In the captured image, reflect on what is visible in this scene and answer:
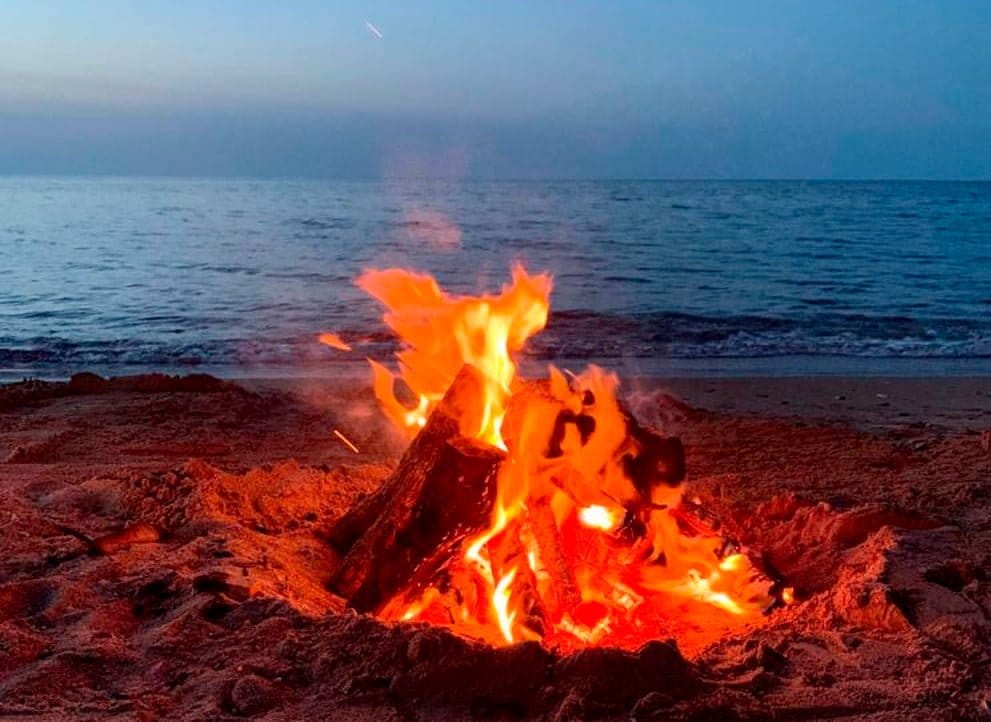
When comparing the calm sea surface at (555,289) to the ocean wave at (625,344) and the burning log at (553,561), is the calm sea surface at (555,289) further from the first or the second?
the burning log at (553,561)

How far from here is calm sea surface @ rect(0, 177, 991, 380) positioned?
12.7 metres

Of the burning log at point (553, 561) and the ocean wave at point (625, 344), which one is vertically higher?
the burning log at point (553, 561)

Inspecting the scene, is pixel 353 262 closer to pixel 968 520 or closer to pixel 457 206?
pixel 968 520

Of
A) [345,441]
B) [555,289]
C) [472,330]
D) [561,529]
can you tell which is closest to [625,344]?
[555,289]

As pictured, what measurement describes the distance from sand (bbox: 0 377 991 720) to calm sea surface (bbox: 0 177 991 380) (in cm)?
505

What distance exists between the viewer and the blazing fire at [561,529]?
158 inches

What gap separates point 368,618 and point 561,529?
1.38m

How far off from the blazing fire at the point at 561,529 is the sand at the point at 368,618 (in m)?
0.43

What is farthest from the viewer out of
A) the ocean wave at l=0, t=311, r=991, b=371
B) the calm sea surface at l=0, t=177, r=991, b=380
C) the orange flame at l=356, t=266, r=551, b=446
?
the calm sea surface at l=0, t=177, r=991, b=380

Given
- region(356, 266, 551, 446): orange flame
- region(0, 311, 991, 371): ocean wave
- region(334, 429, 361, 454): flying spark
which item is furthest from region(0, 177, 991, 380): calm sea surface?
region(356, 266, 551, 446): orange flame

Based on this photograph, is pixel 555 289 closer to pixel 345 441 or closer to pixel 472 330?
pixel 345 441

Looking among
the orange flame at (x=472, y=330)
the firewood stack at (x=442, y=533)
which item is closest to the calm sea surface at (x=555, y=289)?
the orange flame at (x=472, y=330)

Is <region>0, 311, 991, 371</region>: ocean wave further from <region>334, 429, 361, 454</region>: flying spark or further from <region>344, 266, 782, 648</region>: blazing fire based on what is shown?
<region>344, 266, 782, 648</region>: blazing fire

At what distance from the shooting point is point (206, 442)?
7344mm
